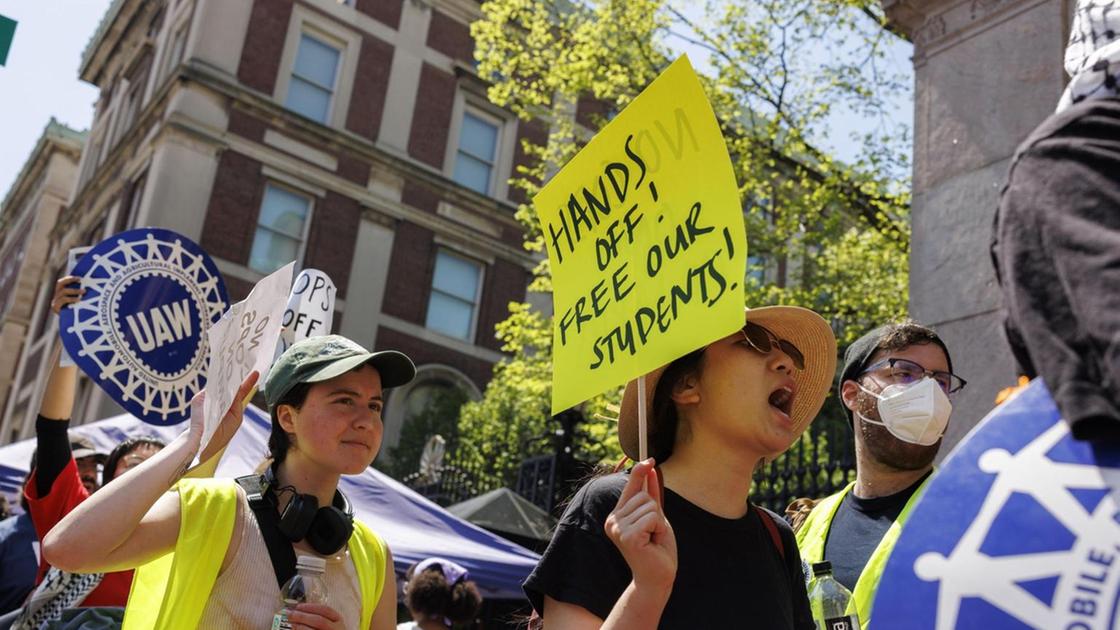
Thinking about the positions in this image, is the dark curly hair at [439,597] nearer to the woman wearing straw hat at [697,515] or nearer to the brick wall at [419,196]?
the woman wearing straw hat at [697,515]

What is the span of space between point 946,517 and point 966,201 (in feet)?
15.9

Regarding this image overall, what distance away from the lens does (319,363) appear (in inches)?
112

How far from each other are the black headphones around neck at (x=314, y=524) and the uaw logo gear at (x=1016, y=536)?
66.6 inches

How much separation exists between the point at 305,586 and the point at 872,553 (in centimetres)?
159

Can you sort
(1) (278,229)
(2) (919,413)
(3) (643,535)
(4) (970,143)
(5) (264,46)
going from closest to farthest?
(3) (643,535)
(2) (919,413)
(4) (970,143)
(1) (278,229)
(5) (264,46)

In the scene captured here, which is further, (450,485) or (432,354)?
(432,354)

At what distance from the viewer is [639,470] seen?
1.87 m

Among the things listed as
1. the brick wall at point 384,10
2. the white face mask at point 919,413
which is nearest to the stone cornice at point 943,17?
the white face mask at point 919,413

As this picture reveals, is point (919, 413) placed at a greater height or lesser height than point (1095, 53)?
lesser

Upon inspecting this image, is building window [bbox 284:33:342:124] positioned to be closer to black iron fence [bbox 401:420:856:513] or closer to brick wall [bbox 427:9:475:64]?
A: brick wall [bbox 427:9:475:64]

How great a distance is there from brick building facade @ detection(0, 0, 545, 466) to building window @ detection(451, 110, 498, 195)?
0.04 meters

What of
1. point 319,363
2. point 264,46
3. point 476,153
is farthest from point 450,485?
point 476,153

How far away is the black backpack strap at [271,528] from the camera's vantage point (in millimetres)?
2520

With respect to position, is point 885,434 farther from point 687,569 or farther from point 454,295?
point 454,295
